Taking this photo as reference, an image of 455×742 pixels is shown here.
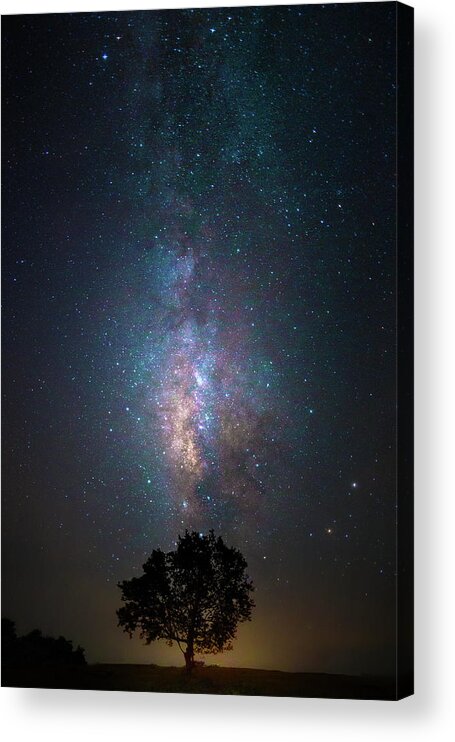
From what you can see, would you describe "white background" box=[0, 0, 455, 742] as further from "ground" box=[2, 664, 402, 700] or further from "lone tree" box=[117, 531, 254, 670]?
"lone tree" box=[117, 531, 254, 670]

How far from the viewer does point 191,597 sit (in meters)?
6.17

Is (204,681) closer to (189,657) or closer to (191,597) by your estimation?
(189,657)

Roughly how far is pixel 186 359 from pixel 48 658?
1340 millimetres

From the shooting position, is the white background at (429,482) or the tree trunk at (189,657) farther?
the tree trunk at (189,657)

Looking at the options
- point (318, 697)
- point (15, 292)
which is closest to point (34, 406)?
point (15, 292)

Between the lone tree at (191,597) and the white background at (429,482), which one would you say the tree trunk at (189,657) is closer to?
the lone tree at (191,597)

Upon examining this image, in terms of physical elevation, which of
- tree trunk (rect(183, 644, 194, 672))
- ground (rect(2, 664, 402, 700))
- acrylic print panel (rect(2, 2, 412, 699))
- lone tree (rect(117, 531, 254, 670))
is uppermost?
acrylic print panel (rect(2, 2, 412, 699))

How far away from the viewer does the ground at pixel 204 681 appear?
5996 millimetres

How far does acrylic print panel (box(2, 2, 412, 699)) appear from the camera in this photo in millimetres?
6016

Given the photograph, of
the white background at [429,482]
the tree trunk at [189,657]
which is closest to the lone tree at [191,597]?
the tree trunk at [189,657]

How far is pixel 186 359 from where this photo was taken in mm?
6188

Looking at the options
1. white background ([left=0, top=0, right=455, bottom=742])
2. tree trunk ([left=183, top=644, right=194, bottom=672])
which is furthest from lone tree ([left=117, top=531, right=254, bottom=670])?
white background ([left=0, top=0, right=455, bottom=742])

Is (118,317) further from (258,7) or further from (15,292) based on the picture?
(258,7)

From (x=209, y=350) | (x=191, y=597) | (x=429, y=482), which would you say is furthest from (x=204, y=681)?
(x=209, y=350)
